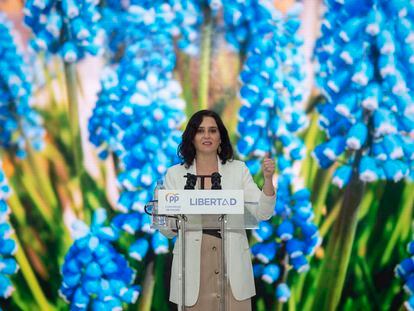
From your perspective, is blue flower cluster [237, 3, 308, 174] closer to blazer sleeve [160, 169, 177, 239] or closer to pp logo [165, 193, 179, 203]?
blazer sleeve [160, 169, 177, 239]

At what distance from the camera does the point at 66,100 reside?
393 cm

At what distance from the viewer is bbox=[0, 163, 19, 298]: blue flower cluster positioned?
3.91 m

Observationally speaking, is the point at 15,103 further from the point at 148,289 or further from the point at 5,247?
the point at 148,289

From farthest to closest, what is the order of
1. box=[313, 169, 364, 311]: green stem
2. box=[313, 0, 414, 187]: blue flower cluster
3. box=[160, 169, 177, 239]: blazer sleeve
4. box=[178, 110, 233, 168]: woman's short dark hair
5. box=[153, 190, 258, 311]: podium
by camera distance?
box=[313, 169, 364, 311]: green stem < box=[313, 0, 414, 187]: blue flower cluster < box=[178, 110, 233, 168]: woman's short dark hair < box=[160, 169, 177, 239]: blazer sleeve < box=[153, 190, 258, 311]: podium

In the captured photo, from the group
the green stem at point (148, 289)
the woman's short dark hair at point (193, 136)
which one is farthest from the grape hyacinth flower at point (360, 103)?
the woman's short dark hair at point (193, 136)

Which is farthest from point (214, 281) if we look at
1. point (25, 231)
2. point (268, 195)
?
point (25, 231)

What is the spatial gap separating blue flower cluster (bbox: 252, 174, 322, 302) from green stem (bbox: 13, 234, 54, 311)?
1.19 m

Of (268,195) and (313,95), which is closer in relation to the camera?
(268,195)

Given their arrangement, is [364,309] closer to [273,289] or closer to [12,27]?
[273,289]

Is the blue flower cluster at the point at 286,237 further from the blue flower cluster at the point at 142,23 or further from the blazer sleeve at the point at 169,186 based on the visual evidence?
the blazer sleeve at the point at 169,186

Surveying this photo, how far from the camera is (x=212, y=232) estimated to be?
2.37 m

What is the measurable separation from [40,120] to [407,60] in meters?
2.03

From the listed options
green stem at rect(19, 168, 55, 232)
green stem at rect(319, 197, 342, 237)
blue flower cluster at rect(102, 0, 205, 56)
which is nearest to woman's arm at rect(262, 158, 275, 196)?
green stem at rect(319, 197, 342, 237)

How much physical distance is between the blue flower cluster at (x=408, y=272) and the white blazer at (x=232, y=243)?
1.67 meters
